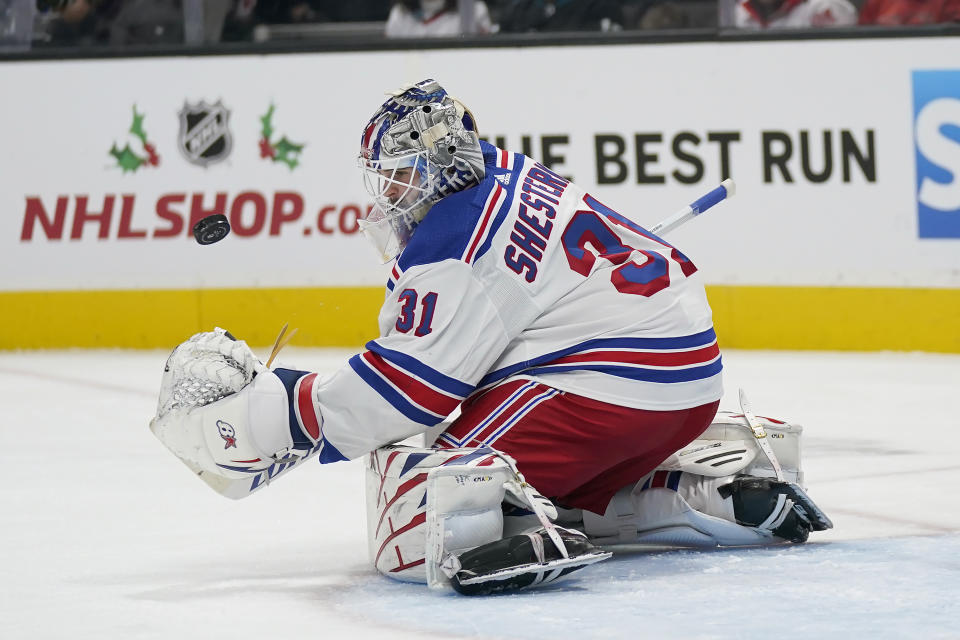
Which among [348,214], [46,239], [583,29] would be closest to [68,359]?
[46,239]

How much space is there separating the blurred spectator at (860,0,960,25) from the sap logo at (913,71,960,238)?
21cm

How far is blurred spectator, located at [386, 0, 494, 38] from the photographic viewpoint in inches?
250

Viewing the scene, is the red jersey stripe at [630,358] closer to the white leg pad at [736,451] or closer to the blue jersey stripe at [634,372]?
the blue jersey stripe at [634,372]

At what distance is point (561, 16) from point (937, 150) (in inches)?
59.2

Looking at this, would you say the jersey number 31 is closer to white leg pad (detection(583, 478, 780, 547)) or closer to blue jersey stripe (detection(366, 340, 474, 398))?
blue jersey stripe (detection(366, 340, 474, 398))

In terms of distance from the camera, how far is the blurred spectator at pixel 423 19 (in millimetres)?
6355

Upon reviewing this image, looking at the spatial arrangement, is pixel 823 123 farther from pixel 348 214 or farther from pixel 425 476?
pixel 425 476

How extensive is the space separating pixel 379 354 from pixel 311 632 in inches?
19.3

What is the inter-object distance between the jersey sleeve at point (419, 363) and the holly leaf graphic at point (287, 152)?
3.77m

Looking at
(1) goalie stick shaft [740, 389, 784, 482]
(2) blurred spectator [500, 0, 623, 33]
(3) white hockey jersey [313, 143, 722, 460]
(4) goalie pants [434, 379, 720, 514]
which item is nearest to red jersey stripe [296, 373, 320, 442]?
(3) white hockey jersey [313, 143, 722, 460]

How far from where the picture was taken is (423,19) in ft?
20.9

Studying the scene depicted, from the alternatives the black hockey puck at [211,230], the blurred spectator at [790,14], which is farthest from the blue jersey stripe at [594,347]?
the blurred spectator at [790,14]

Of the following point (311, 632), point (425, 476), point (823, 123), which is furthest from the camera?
point (823, 123)

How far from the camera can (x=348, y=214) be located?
6.30 metres
